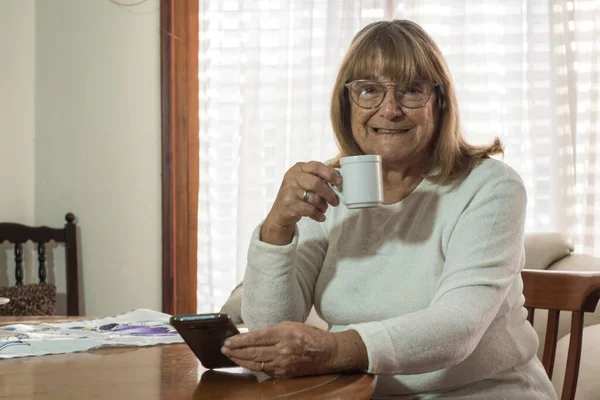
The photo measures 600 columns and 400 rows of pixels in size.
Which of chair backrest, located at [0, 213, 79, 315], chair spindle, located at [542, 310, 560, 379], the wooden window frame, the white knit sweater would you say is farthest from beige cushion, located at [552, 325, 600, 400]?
chair backrest, located at [0, 213, 79, 315]

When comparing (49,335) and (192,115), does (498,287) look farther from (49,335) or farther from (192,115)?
(192,115)

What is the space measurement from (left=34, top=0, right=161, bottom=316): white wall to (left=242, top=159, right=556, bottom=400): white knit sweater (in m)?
2.32

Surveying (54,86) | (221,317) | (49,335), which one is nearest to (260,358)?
(221,317)

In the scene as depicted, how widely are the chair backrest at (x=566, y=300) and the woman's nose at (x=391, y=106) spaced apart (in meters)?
0.40

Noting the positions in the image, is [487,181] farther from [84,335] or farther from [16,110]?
[16,110]

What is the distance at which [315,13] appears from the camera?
3590 mm

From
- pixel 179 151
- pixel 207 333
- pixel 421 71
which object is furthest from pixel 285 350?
pixel 179 151

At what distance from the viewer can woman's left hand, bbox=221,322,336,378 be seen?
108 cm

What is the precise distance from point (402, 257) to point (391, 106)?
0.87 ft

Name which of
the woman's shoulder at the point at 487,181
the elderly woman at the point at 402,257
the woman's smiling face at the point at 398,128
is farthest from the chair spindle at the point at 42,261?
the woman's shoulder at the point at 487,181

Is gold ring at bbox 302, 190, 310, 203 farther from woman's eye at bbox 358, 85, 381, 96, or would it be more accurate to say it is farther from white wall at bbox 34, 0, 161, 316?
white wall at bbox 34, 0, 161, 316

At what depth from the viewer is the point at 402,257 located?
139 centimetres

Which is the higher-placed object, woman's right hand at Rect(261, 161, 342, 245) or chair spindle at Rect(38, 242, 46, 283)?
woman's right hand at Rect(261, 161, 342, 245)

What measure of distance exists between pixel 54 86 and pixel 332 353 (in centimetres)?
295
